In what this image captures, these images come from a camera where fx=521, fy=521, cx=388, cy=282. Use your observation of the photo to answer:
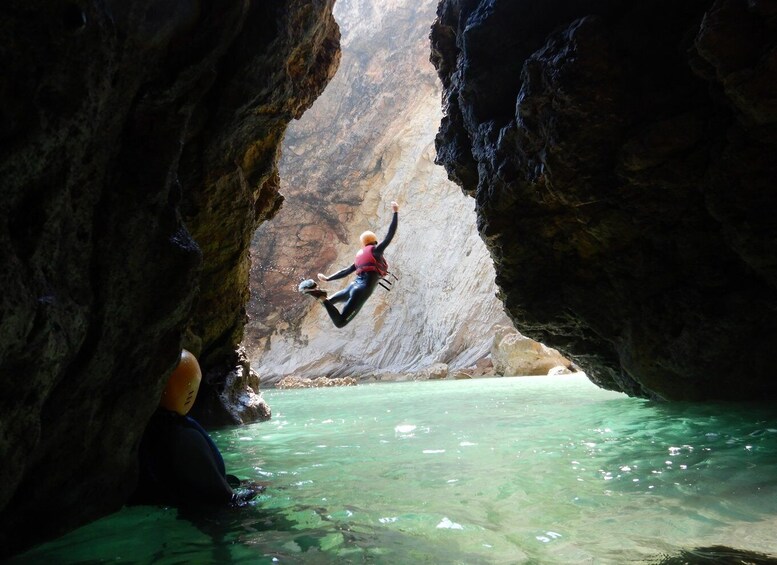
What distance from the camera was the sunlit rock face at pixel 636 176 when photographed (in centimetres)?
474

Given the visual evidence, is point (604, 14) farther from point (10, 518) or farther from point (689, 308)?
point (10, 518)

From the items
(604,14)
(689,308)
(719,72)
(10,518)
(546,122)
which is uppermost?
(604,14)

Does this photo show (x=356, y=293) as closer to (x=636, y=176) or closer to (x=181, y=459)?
(x=636, y=176)

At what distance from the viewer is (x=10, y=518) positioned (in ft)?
7.97

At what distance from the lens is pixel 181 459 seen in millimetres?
3402

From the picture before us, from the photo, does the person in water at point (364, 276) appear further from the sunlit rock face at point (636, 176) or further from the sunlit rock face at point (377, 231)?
the sunlit rock face at point (377, 231)

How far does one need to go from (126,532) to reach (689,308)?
19.7 ft

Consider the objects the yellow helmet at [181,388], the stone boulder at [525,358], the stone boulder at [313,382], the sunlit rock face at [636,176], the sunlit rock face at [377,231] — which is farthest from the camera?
the sunlit rock face at [377,231]

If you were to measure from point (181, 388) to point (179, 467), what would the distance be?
21.0 inches

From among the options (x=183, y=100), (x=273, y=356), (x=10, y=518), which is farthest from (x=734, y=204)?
(x=273, y=356)

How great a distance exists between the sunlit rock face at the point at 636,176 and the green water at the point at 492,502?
111 cm

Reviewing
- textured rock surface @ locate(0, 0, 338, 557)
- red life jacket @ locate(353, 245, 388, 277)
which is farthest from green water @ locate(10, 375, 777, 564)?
red life jacket @ locate(353, 245, 388, 277)

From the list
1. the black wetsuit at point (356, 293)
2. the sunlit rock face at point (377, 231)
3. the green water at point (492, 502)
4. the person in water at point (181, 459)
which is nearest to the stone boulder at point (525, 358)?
the sunlit rock face at point (377, 231)

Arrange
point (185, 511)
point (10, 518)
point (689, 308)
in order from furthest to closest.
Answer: point (689, 308), point (185, 511), point (10, 518)
